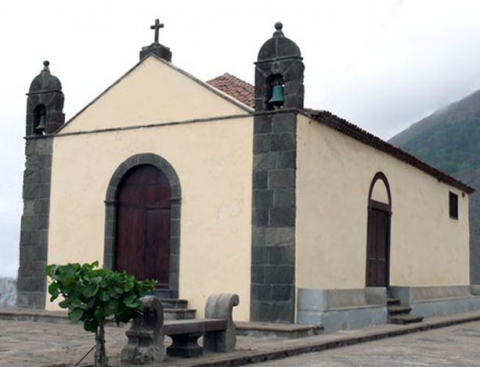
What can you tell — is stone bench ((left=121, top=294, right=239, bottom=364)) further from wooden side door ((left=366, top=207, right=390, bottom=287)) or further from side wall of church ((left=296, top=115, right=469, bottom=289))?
wooden side door ((left=366, top=207, right=390, bottom=287))

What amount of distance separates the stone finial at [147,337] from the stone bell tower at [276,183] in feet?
14.9

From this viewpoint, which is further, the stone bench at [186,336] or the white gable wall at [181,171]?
the white gable wall at [181,171]

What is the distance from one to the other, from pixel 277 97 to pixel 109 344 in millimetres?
5520

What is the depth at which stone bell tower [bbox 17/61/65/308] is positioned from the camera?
1603cm

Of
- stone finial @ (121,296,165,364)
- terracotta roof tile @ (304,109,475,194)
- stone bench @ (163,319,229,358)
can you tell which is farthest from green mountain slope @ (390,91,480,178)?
stone finial @ (121,296,165,364)

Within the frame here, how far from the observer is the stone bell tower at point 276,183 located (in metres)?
12.9

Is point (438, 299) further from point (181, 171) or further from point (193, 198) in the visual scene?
point (181, 171)

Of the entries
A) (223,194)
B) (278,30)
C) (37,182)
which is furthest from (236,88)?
(37,182)

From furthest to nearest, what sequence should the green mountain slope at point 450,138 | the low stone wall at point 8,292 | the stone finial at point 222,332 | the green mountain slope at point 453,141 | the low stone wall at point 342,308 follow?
the green mountain slope at point 450,138 < the green mountain slope at point 453,141 < the low stone wall at point 8,292 < the low stone wall at point 342,308 < the stone finial at point 222,332

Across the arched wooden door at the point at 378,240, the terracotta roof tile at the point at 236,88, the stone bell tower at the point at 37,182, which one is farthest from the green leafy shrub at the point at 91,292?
the arched wooden door at the point at 378,240

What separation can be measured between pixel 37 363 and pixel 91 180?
301 inches

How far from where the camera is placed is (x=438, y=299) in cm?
1903

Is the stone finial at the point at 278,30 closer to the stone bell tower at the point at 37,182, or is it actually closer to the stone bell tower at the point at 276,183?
the stone bell tower at the point at 276,183

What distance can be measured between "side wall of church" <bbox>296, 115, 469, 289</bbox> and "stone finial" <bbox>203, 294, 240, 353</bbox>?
10.2 feet
